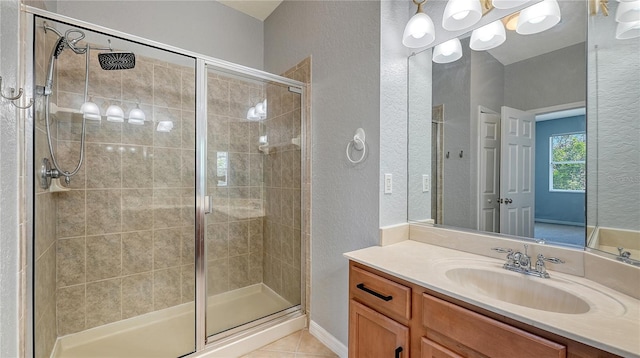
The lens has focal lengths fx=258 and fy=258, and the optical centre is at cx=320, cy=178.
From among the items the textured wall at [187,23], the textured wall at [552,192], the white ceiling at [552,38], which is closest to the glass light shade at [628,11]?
the white ceiling at [552,38]

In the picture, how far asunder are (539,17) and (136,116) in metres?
2.73

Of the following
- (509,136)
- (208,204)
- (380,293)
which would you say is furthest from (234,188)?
(509,136)

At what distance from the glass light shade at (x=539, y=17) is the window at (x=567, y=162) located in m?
0.53

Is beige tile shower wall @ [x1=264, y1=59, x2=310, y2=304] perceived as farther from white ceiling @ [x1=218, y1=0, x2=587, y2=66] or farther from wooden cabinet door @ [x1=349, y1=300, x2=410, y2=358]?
white ceiling @ [x1=218, y1=0, x2=587, y2=66]

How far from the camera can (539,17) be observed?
122 centimetres

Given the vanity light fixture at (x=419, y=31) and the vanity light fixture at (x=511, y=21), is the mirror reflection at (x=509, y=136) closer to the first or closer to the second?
the vanity light fixture at (x=511, y=21)

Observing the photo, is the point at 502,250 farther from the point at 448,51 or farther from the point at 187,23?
the point at 187,23

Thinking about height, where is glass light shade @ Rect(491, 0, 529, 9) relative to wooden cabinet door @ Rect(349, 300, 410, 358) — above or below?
above

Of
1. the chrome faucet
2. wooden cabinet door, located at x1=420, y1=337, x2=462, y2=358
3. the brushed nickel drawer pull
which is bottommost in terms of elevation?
wooden cabinet door, located at x1=420, y1=337, x2=462, y2=358

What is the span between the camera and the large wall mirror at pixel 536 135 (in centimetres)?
100

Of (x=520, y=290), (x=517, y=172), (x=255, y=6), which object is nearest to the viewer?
(x=520, y=290)

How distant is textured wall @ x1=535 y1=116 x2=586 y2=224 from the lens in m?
1.12

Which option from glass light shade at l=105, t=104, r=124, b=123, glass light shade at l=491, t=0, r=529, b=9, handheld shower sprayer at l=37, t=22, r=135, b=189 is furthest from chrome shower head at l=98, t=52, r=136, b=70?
glass light shade at l=491, t=0, r=529, b=9

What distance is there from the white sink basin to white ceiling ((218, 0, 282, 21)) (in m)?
2.83
